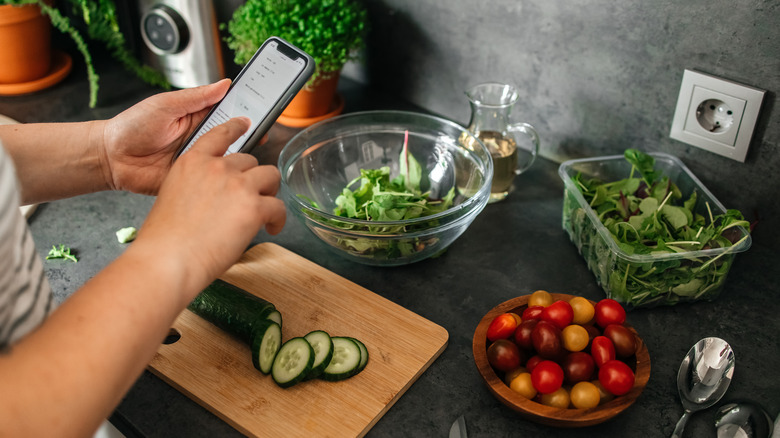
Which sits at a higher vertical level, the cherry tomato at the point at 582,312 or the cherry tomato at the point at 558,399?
the cherry tomato at the point at 582,312

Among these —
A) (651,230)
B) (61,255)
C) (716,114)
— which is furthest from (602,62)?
(61,255)

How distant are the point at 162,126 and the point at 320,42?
1.52ft

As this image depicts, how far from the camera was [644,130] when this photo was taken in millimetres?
1148

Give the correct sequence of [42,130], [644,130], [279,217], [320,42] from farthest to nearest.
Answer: [320,42]
[644,130]
[42,130]
[279,217]

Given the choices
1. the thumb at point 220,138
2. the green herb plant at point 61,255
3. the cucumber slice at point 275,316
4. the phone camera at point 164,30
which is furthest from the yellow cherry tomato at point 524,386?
the phone camera at point 164,30

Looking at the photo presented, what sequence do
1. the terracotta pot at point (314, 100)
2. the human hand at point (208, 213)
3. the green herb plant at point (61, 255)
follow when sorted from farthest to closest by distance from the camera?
the terracotta pot at point (314, 100) → the green herb plant at point (61, 255) → the human hand at point (208, 213)

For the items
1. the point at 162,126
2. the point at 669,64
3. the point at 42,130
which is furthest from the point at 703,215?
the point at 42,130

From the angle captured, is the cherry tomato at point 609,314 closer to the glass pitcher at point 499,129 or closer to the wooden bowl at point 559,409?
the wooden bowl at point 559,409

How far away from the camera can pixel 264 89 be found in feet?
3.15

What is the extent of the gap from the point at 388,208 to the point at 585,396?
0.43 m

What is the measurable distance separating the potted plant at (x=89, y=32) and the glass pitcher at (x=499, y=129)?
0.84 m

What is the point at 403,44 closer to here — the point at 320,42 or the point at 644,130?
the point at 320,42

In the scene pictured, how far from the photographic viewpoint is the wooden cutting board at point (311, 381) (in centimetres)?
77

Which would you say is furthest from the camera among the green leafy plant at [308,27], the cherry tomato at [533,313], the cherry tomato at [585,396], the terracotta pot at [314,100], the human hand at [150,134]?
the terracotta pot at [314,100]
